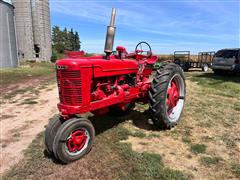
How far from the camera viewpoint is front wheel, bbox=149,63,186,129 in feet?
12.9

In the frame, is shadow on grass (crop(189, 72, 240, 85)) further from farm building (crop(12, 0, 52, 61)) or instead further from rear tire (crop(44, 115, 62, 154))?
farm building (crop(12, 0, 52, 61))

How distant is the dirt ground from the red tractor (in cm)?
80

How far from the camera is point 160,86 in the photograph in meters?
3.96

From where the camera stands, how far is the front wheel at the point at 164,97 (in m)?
3.94

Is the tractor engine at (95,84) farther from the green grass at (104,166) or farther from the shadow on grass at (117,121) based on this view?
the green grass at (104,166)

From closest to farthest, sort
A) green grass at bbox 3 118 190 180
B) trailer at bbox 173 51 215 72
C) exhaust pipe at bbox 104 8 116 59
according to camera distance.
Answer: green grass at bbox 3 118 190 180, exhaust pipe at bbox 104 8 116 59, trailer at bbox 173 51 215 72

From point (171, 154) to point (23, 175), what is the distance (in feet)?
6.85

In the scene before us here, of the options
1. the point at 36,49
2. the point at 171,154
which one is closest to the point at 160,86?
the point at 171,154

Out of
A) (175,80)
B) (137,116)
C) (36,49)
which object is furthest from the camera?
(36,49)

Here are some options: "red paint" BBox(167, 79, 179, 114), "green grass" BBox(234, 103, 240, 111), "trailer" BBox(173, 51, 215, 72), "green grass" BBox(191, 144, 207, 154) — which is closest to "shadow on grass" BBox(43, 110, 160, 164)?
"red paint" BBox(167, 79, 179, 114)

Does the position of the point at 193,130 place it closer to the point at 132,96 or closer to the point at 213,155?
the point at 213,155

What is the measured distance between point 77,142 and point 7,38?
57.1 ft

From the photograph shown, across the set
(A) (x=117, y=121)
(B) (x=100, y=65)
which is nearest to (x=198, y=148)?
(A) (x=117, y=121)

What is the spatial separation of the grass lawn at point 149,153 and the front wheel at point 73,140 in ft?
0.39
